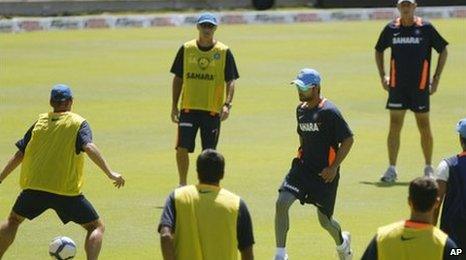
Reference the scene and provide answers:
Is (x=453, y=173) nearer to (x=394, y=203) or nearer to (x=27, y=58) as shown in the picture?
(x=394, y=203)

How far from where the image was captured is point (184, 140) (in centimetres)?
1653

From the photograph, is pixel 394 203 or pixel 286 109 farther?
pixel 286 109

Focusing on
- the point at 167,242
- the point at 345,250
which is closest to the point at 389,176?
the point at 345,250

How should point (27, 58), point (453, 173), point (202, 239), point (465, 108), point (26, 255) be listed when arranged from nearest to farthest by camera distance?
point (202, 239)
point (453, 173)
point (26, 255)
point (465, 108)
point (27, 58)

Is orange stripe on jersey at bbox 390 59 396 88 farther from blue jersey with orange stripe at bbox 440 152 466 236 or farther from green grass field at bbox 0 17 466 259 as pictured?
blue jersey with orange stripe at bbox 440 152 466 236

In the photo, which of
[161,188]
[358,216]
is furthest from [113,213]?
[358,216]

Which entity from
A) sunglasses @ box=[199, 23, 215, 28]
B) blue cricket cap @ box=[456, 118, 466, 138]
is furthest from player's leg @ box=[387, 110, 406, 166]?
blue cricket cap @ box=[456, 118, 466, 138]

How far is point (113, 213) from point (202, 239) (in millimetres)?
7200

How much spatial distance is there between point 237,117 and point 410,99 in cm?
684

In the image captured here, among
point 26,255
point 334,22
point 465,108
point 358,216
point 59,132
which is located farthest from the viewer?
point 334,22

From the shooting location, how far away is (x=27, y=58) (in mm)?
33719

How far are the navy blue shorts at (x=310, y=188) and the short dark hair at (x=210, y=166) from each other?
3.82m

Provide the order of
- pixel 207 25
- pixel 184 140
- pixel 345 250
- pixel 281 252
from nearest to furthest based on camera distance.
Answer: pixel 281 252 < pixel 345 250 < pixel 207 25 < pixel 184 140

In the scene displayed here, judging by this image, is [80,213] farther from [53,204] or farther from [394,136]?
[394,136]
